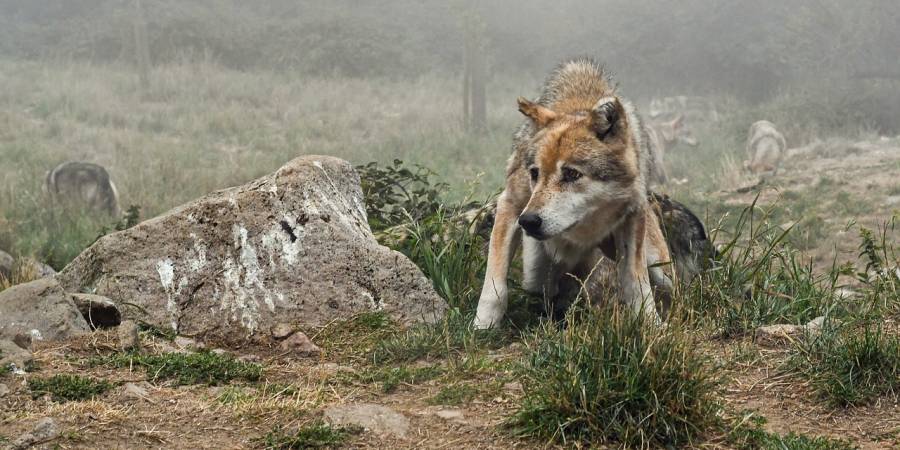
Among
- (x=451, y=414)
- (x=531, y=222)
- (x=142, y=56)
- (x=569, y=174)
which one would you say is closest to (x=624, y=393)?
(x=451, y=414)

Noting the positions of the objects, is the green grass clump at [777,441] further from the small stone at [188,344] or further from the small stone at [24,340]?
the small stone at [24,340]

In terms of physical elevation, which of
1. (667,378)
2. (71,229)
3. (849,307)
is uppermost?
(667,378)

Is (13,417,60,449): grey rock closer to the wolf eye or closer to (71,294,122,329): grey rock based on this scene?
(71,294,122,329): grey rock

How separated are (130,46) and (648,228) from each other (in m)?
33.7

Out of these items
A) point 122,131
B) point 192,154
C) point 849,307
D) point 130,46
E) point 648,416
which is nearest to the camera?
point 648,416

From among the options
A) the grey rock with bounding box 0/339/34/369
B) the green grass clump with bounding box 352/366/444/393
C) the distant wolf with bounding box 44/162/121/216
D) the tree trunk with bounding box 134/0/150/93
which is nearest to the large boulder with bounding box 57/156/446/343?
the grey rock with bounding box 0/339/34/369

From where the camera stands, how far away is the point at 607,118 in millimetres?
5594

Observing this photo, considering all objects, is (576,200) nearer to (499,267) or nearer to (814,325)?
(499,267)

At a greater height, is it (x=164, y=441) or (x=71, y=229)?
(x=164, y=441)

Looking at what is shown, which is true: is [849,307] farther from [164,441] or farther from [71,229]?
[71,229]

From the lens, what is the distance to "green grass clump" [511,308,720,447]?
12.0ft

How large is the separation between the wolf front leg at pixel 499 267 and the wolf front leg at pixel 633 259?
0.68 meters

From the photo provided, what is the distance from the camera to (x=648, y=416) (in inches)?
142

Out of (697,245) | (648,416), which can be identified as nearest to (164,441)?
(648,416)
